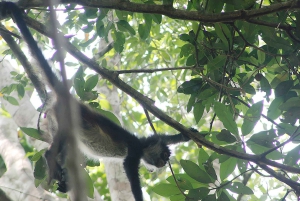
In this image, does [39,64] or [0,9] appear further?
[39,64]

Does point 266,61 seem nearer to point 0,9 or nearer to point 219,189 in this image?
point 219,189

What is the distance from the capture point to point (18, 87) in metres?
3.51

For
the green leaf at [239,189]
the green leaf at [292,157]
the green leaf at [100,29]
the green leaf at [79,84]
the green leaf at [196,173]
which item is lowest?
the green leaf at [239,189]

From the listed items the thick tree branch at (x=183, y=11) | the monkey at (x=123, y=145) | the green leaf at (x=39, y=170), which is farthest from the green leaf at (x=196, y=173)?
the monkey at (x=123, y=145)

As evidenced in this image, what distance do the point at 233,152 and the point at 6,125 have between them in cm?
409

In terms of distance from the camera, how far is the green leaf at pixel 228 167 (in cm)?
259

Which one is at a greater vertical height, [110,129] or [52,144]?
[110,129]

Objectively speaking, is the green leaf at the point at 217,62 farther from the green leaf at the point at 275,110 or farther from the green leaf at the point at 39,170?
the green leaf at the point at 39,170

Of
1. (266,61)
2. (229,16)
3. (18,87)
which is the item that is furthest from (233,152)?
(18,87)

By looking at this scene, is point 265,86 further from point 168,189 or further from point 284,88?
point 168,189

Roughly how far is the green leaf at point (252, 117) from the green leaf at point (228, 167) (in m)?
0.25

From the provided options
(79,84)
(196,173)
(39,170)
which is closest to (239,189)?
(196,173)

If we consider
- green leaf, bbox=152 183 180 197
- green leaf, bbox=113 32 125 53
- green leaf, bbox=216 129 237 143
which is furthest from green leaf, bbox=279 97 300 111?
green leaf, bbox=113 32 125 53

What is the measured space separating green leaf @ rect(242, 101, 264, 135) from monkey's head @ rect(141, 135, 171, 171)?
175 cm
